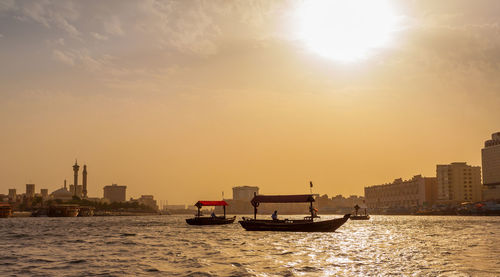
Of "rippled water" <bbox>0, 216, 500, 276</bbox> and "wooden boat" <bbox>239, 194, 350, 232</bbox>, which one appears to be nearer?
"rippled water" <bbox>0, 216, 500, 276</bbox>

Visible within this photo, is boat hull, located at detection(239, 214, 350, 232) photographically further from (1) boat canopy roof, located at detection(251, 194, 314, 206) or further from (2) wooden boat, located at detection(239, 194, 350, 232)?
(1) boat canopy roof, located at detection(251, 194, 314, 206)

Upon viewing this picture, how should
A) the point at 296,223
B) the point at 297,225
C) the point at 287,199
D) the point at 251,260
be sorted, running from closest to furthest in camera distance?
the point at 251,260 < the point at 297,225 < the point at 296,223 < the point at 287,199

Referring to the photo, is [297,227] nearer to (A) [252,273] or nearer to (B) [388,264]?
(B) [388,264]

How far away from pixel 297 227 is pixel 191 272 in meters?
39.4

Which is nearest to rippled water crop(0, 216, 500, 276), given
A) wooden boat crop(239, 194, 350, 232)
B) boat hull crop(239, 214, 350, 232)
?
boat hull crop(239, 214, 350, 232)

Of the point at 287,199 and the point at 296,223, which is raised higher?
the point at 287,199

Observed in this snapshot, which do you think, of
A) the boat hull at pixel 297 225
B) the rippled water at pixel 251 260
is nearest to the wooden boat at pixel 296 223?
the boat hull at pixel 297 225

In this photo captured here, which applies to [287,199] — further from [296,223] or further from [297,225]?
[297,225]

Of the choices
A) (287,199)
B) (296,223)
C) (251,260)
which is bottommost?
(251,260)

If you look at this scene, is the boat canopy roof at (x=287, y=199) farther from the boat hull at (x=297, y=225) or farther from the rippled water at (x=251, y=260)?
the rippled water at (x=251, y=260)

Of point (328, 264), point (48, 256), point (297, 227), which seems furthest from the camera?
point (297, 227)

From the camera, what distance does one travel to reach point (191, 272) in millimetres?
31500

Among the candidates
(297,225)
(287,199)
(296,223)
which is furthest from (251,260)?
(287,199)

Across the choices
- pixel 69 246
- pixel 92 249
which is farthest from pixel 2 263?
pixel 69 246
